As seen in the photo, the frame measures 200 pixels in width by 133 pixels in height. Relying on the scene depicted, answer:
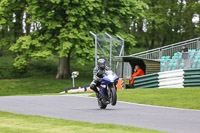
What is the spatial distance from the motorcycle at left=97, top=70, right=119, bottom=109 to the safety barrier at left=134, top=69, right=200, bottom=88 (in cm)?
904

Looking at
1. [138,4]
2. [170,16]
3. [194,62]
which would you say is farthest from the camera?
[170,16]

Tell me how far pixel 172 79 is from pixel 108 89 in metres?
10.2

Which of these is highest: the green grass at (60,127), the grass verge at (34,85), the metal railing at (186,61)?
the metal railing at (186,61)

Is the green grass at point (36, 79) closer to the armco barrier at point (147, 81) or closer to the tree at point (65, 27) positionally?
the tree at point (65, 27)

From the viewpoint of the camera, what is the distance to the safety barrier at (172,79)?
2238cm

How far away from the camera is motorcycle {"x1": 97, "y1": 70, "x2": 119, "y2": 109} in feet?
44.7

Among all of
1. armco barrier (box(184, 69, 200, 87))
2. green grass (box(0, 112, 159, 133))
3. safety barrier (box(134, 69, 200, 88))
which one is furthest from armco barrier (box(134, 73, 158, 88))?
green grass (box(0, 112, 159, 133))

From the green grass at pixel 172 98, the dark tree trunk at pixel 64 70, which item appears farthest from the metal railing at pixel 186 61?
the dark tree trunk at pixel 64 70

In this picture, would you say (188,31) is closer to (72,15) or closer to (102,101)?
(72,15)

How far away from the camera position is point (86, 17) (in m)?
37.3

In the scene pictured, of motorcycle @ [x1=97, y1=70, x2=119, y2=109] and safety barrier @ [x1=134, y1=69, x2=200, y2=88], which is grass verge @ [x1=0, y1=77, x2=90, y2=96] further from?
motorcycle @ [x1=97, y1=70, x2=119, y2=109]

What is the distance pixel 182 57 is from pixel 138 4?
18262 mm

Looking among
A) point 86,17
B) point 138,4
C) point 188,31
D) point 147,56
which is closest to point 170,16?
point 188,31

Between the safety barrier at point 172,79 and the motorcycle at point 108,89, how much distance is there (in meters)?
9.04
